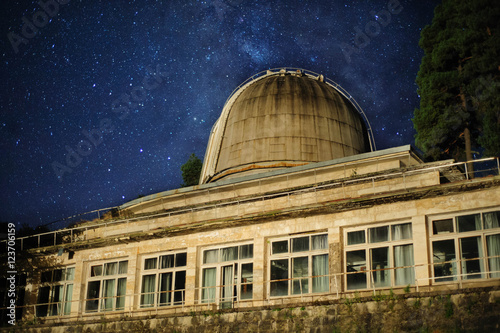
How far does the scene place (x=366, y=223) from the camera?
20.8m

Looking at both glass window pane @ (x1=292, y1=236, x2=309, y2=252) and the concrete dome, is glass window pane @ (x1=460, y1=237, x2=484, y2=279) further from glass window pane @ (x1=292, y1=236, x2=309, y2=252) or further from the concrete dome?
the concrete dome

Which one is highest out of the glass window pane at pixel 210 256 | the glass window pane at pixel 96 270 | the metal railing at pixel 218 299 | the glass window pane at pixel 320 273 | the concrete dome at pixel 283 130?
the concrete dome at pixel 283 130

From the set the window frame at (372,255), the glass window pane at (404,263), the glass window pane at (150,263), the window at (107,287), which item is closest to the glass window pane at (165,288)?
the glass window pane at (150,263)

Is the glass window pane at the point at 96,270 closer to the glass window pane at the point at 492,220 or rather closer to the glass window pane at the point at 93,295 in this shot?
the glass window pane at the point at 93,295

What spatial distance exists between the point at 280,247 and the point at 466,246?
716cm

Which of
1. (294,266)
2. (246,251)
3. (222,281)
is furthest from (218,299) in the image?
(294,266)

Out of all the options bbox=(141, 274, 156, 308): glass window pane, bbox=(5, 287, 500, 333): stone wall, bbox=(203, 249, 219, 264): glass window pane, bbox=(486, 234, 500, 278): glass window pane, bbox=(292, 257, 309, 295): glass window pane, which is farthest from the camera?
bbox=(141, 274, 156, 308): glass window pane

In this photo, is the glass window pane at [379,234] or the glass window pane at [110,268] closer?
the glass window pane at [379,234]

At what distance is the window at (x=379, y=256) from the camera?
65.2ft

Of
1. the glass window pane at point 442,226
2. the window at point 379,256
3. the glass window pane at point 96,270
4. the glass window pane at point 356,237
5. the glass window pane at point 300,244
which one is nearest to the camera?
the glass window pane at point 442,226

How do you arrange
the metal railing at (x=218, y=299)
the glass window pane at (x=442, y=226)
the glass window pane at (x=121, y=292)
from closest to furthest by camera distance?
the metal railing at (x=218, y=299) < the glass window pane at (x=442, y=226) < the glass window pane at (x=121, y=292)

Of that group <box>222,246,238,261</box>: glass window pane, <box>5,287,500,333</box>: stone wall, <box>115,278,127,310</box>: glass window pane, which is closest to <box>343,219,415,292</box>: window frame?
<box>5,287,500,333</box>: stone wall

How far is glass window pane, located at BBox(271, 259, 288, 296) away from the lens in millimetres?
21969

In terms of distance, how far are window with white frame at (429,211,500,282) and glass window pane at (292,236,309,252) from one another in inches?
190
